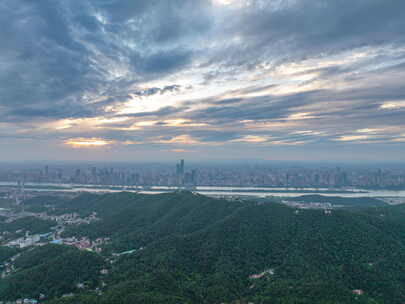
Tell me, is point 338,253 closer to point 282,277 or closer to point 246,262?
point 282,277

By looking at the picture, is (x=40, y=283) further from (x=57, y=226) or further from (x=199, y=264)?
(x=57, y=226)

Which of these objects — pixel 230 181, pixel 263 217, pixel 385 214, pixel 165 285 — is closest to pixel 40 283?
pixel 165 285

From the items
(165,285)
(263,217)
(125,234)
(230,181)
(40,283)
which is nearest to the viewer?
(165,285)

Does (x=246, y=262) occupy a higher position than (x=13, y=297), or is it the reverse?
(x=246, y=262)

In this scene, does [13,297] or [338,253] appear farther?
[338,253]

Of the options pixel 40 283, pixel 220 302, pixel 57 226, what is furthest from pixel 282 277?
pixel 57 226

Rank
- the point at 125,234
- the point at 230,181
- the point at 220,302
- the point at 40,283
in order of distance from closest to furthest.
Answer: the point at 220,302
the point at 40,283
the point at 125,234
the point at 230,181

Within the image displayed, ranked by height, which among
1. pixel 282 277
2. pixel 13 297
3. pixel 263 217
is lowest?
pixel 13 297
